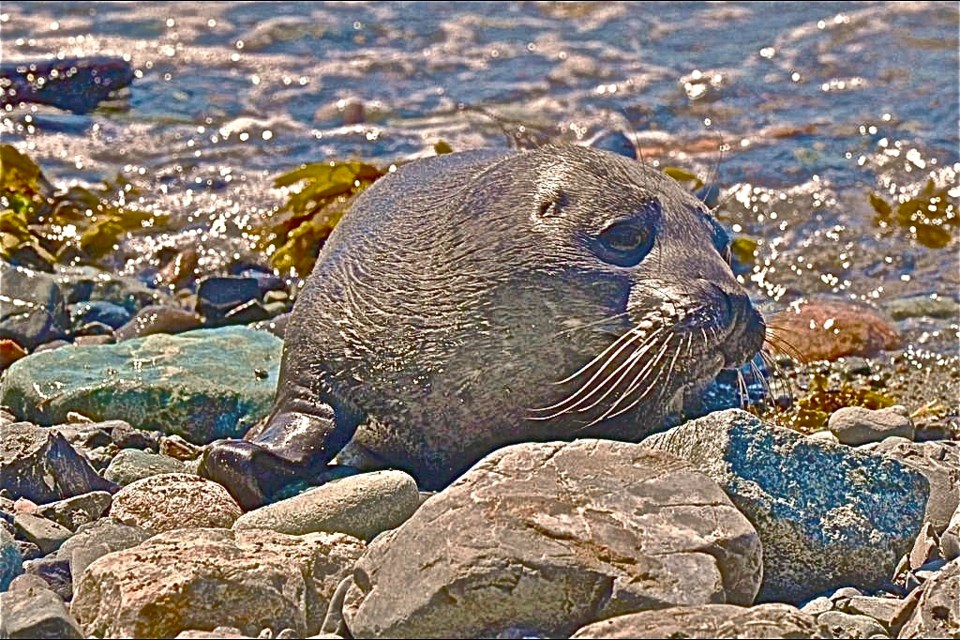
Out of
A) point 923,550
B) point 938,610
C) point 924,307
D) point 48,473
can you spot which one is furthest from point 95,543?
point 924,307

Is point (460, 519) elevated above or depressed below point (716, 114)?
above

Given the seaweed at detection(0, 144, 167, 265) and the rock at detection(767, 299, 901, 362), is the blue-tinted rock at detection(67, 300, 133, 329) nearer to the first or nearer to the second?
the seaweed at detection(0, 144, 167, 265)

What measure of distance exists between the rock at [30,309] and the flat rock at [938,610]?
5.03m

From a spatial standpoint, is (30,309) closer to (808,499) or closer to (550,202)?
(550,202)

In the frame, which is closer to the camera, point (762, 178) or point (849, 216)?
point (849, 216)

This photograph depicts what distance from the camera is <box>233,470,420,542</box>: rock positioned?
4.37 metres

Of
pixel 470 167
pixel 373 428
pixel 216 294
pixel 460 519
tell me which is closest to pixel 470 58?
pixel 216 294

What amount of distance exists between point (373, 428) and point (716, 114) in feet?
25.9

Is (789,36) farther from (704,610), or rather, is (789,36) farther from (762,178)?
(704,610)

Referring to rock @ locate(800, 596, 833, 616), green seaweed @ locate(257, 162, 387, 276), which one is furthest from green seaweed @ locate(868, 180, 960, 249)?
rock @ locate(800, 596, 833, 616)

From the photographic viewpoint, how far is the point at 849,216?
10219 millimetres

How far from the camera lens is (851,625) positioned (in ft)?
12.4

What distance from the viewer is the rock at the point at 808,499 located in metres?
4.26

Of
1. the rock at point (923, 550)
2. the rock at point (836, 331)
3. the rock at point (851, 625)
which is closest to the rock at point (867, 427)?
the rock at point (836, 331)
